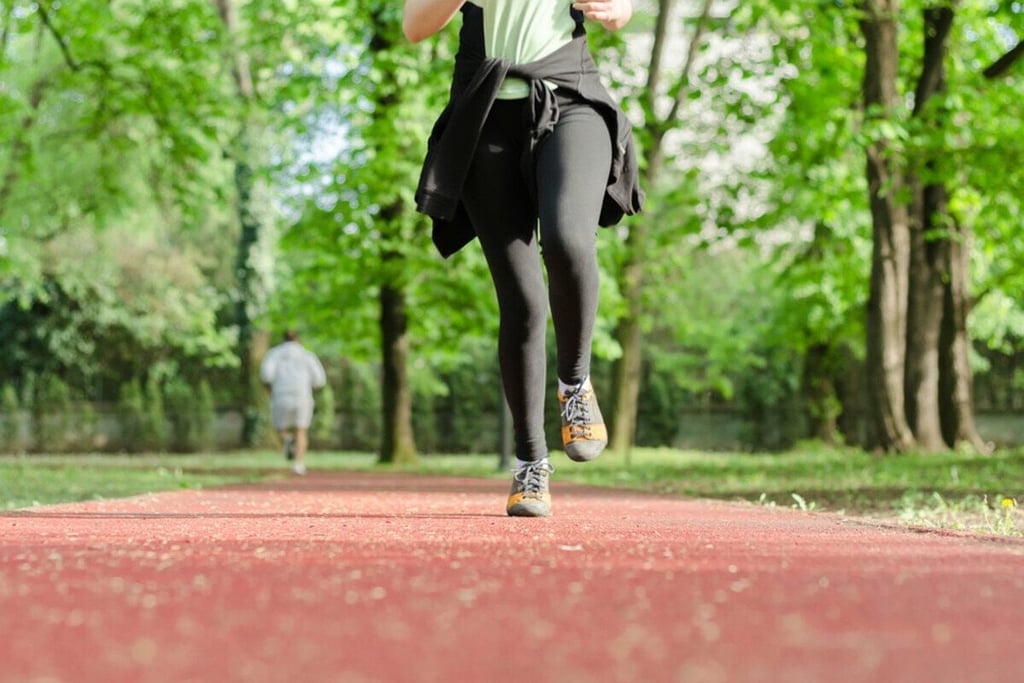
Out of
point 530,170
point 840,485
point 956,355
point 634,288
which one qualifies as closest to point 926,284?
point 956,355

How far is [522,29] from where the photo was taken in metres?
5.25

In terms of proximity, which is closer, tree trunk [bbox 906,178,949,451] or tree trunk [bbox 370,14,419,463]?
tree trunk [bbox 906,178,949,451]

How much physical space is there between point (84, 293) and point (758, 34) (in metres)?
20.2

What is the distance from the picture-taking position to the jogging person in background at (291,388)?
19.5 m

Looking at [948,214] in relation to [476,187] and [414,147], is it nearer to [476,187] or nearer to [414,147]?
[414,147]

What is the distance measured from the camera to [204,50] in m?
18.2

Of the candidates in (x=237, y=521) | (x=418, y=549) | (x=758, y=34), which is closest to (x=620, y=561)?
(x=418, y=549)

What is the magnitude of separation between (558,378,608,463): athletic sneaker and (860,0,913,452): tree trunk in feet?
39.9

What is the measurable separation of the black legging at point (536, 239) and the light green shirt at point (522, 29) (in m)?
0.21

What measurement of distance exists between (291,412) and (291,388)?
431 mm

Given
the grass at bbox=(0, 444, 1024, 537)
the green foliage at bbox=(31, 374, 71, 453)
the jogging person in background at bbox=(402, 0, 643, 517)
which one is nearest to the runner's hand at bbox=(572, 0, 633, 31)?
the jogging person in background at bbox=(402, 0, 643, 517)

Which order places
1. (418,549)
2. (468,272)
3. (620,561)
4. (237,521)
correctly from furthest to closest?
(468,272), (237,521), (418,549), (620,561)

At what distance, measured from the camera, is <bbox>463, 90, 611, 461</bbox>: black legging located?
4.93 m

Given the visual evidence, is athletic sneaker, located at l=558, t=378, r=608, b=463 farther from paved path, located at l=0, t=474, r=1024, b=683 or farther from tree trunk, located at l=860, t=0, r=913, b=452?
tree trunk, located at l=860, t=0, r=913, b=452
